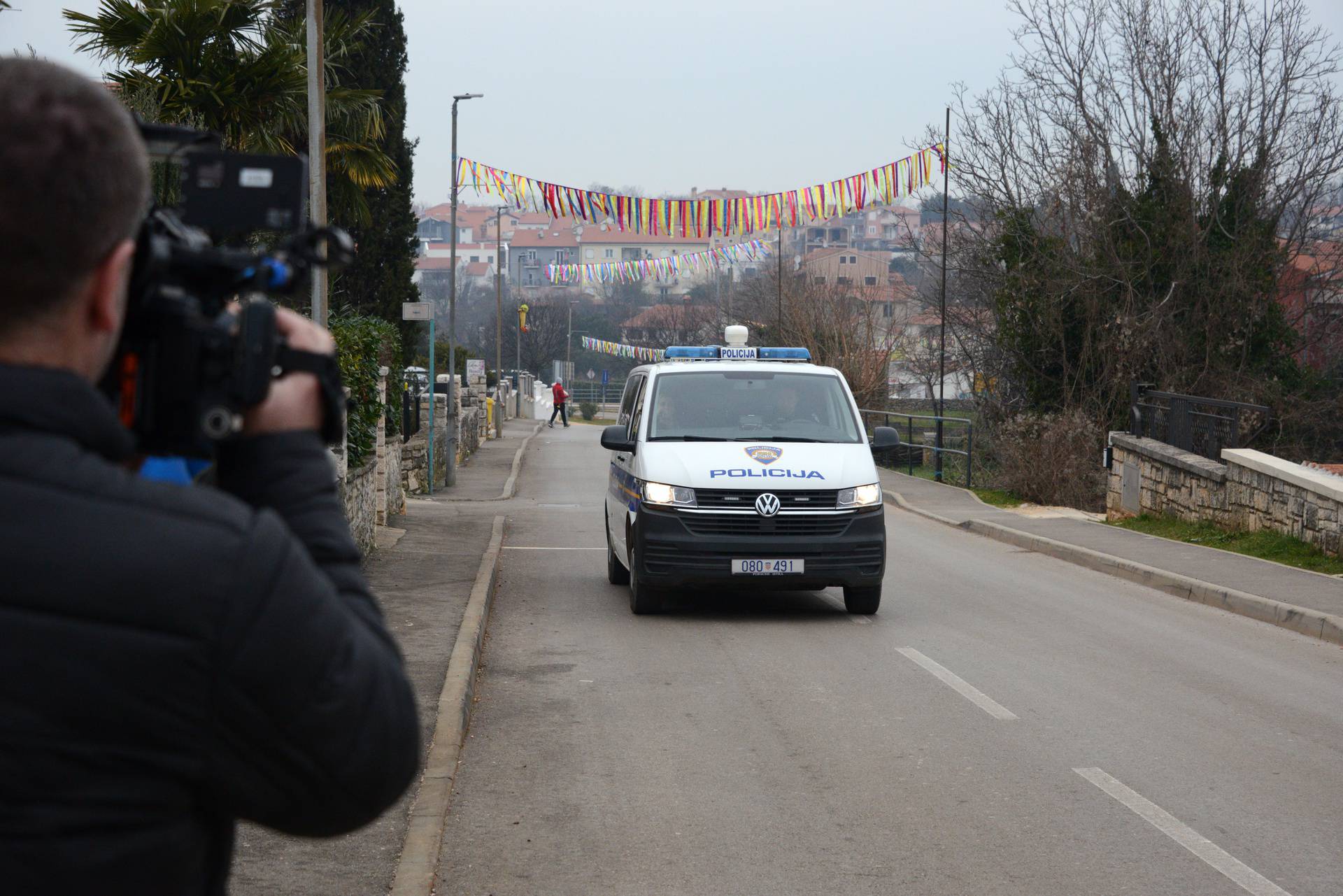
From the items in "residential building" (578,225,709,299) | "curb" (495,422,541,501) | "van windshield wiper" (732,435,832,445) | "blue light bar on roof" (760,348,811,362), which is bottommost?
"curb" (495,422,541,501)

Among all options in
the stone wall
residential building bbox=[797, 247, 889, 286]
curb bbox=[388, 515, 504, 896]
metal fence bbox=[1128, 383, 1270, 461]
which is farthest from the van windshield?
residential building bbox=[797, 247, 889, 286]

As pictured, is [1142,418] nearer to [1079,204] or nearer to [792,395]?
[1079,204]

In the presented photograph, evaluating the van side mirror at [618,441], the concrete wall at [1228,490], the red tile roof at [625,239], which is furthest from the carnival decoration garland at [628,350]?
the red tile roof at [625,239]

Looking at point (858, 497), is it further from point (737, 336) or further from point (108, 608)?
point (108, 608)

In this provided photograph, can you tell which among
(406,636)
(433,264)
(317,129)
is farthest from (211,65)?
(433,264)

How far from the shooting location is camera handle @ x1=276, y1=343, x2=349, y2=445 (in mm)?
1761

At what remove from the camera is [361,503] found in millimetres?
13422

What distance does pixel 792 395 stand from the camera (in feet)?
37.9

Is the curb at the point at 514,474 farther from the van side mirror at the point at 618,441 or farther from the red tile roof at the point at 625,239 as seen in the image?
the red tile roof at the point at 625,239

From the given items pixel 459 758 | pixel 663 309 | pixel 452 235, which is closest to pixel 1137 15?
pixel 452 235

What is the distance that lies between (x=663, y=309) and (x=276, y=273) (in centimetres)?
9182

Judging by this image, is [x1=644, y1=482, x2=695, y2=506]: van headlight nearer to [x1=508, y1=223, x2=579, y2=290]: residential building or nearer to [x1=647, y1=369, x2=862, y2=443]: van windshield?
[x1=647, y1=369, x2=862, y2=443]: van windshield

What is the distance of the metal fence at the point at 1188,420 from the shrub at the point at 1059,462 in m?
1.64

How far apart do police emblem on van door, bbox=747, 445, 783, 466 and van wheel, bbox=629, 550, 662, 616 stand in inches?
47.4
